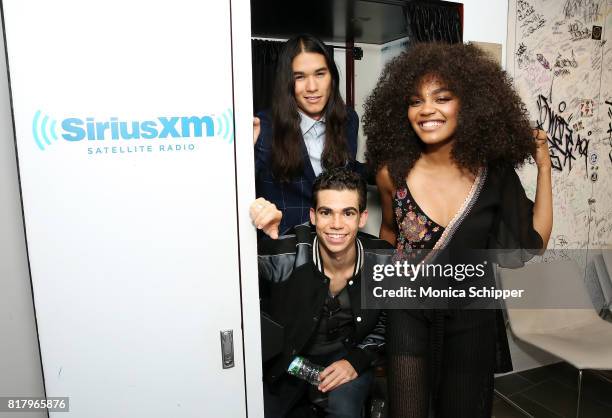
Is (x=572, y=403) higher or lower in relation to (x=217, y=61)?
lower

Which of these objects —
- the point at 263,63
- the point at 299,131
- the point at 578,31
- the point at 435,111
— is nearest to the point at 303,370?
the point at 299,131

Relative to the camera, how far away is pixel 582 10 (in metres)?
2.48

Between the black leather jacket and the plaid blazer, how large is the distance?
3.6 inches

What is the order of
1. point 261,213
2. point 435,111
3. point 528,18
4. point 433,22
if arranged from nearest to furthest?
point 261,213 < point 435,111 < point 433,22 < point 528,18

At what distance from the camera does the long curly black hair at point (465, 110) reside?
139 cm

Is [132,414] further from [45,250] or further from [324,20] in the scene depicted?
[324,20]

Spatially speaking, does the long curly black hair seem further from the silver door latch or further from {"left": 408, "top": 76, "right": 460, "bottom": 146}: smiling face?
the silver door latch

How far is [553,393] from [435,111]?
6.91 feet

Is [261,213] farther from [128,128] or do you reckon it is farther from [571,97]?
[571,97]

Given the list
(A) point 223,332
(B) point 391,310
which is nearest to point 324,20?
(B) point 391,310

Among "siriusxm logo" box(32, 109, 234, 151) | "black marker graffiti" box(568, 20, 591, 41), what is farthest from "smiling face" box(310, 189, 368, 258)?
"black marker graffiti" box(568, 20, 591, 41)

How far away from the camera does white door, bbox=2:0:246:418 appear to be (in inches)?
37.3

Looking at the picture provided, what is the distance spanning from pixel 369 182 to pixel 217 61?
1015 mm

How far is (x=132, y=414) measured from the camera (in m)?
1.11
